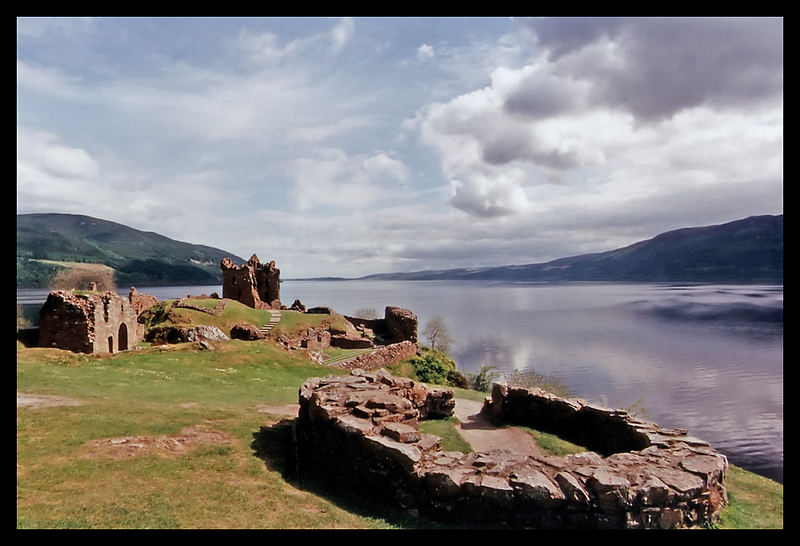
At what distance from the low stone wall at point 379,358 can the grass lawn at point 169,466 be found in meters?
15.6

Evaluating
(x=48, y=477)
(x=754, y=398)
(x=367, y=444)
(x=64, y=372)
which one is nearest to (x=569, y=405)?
(x=367, y=444)

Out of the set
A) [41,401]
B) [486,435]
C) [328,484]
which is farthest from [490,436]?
[41,401]

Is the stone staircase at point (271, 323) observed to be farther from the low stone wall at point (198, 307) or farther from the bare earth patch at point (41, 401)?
the bare earth patch at point (41, 401)

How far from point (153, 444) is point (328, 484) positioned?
185 inches

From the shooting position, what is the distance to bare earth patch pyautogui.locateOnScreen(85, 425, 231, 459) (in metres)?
9.95

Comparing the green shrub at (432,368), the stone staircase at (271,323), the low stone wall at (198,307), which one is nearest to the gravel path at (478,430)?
the green shrub at (432,368)

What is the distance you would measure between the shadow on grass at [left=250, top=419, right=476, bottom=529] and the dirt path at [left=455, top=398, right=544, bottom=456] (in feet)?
17.8

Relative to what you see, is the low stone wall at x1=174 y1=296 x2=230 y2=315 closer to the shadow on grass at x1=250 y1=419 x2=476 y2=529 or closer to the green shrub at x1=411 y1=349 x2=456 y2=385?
the green shrub at x1=411 y1=349 x2=456 y2=385

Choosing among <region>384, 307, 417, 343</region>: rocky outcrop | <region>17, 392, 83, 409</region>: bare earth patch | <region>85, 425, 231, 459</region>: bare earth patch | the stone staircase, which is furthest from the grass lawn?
<region>384, 307, 417, 343</region>: rocky outcrop

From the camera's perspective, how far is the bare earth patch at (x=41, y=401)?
12.6 metres

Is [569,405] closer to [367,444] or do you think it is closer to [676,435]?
[676,435]

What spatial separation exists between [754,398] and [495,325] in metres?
69.0

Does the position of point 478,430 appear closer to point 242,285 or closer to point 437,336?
point 242,285

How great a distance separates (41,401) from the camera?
42.7 ft
